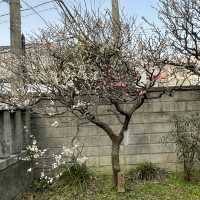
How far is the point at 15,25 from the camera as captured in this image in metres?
9.29

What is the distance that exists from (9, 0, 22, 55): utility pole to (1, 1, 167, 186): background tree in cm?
180

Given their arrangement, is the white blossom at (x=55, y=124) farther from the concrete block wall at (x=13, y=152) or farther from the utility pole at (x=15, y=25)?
the utility pole at (x=15, y=25)

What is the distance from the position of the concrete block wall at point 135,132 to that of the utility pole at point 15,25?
1.74 m

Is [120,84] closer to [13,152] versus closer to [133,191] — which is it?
[133,191]

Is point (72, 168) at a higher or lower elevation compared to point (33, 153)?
lower

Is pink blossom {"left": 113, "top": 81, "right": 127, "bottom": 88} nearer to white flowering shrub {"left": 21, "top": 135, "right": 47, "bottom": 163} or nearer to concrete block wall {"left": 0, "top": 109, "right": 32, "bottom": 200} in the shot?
white flowering shrub {"left": 21, "top": 135, "right": 47, "bottom": 163}

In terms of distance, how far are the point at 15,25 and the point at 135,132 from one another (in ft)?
11.6

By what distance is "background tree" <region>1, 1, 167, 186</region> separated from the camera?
6.99 metres

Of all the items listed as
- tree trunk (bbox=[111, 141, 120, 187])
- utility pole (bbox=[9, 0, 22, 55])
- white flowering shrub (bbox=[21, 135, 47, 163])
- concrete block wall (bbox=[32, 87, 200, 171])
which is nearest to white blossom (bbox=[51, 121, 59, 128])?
concrete block wall (bbox=[32, 87, 200, 171])

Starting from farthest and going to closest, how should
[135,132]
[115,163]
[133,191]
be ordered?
[135,132] < [115,163] < [133,191]

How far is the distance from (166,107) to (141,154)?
103 centimetres

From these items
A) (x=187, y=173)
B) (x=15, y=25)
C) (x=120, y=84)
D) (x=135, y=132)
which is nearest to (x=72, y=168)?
(x=135, y=132)

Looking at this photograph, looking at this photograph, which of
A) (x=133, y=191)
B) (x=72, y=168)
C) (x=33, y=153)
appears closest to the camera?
(x=133, y=191)

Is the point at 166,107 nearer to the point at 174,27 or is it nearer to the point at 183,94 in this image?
the point at 183,94
